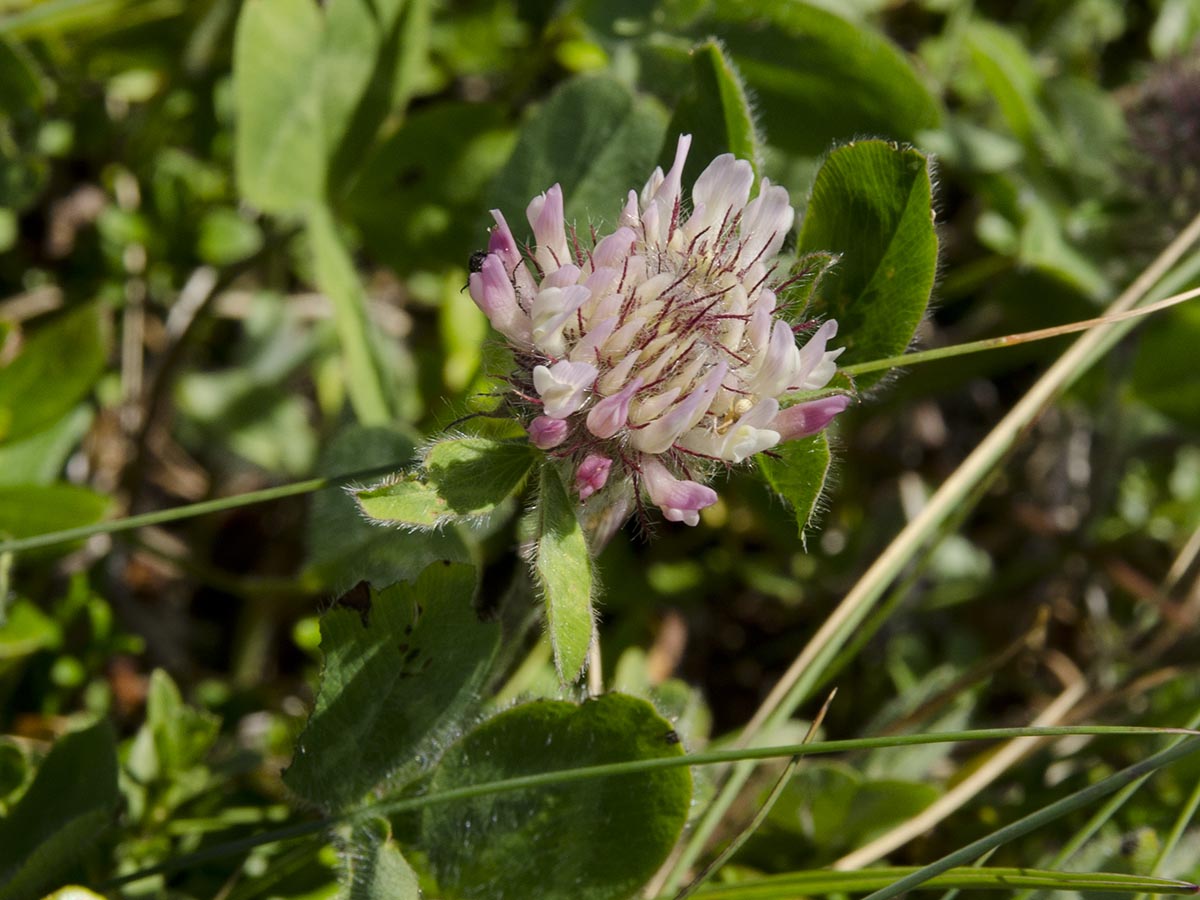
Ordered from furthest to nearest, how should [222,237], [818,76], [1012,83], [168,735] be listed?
[222,237]
[1012,83]
[818,76]
[168,735]

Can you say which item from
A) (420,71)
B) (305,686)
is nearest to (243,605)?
(305,686)

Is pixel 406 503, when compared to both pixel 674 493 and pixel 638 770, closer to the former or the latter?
pixel 674 493

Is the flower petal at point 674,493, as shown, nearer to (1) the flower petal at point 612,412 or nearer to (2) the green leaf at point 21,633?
(1) the flower petal at point 612,412

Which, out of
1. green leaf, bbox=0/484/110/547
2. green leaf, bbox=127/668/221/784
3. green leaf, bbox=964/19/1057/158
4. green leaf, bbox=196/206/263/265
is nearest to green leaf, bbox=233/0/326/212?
green leaf, bbox=196/206/263/265

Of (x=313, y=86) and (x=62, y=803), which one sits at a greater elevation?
(x=313, y=86)

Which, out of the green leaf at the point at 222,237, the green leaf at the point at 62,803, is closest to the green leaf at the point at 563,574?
the green leaf at the point at 62,803

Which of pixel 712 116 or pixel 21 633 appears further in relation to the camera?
pixel 21 633

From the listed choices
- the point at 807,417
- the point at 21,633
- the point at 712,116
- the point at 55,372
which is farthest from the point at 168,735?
the point at 712,116
